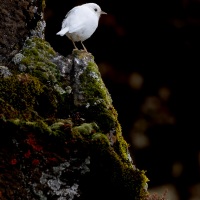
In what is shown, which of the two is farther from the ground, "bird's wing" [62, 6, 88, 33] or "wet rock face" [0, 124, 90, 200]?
"bird's wing" [62, 6, 88, 33]

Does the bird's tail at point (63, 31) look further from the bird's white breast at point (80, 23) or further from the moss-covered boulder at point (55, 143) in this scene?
the moss-covered boulder at point (55, 143)

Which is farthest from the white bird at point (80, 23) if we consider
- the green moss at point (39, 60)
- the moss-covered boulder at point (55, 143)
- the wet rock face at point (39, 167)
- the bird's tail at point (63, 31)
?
the wet rock face at point (39, 167)

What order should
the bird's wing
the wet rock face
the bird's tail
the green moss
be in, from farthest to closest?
1. the bird's wing
2. the bird's tail
3. the green moss
4. the wet rock face

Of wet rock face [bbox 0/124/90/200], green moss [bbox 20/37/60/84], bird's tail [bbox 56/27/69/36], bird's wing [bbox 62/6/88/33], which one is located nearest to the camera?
wet rock face [bbox 0/124/90/200]

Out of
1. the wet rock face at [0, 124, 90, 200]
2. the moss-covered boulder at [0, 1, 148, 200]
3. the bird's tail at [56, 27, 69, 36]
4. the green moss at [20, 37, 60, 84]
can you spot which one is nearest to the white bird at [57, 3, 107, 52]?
the bird's tail at [56, 27, 69, 36]

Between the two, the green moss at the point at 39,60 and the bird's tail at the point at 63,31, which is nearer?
the green moss at the point at 39,60

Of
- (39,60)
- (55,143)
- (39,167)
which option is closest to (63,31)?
(39,60)

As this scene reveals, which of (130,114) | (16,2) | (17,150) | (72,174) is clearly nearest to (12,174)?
(17,150)

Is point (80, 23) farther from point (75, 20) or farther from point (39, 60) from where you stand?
point (39, 60)

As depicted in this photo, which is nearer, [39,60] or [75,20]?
[39,60]

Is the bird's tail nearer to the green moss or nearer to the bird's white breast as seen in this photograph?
the bird's white breast

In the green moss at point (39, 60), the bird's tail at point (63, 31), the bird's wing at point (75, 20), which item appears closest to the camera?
the green moss at point (39, 60)

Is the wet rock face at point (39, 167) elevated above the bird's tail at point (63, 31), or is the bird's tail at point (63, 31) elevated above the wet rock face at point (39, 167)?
the bird's tail at point (63, 31)

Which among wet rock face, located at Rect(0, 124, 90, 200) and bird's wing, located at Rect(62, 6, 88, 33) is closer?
wet rock face, located at Rect(0, 124, 90, 200)
